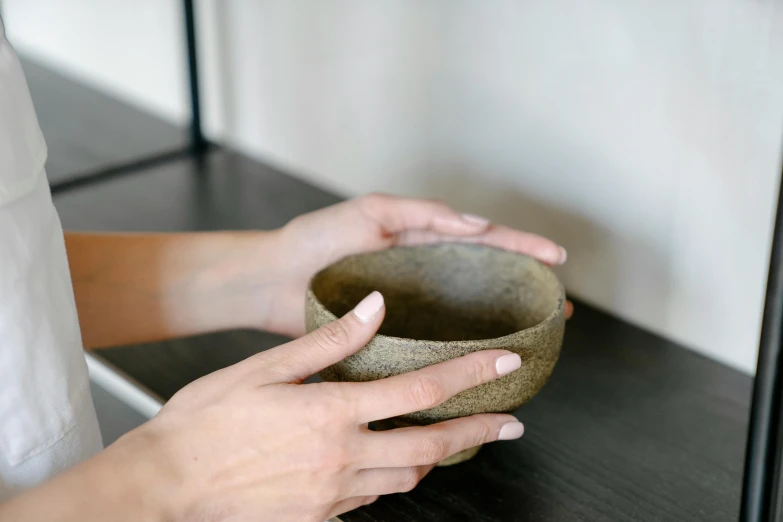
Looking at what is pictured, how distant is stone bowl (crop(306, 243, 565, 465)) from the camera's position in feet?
1.88

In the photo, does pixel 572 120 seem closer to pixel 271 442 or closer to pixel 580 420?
pixel 580 420

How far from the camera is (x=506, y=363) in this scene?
544 millimetres

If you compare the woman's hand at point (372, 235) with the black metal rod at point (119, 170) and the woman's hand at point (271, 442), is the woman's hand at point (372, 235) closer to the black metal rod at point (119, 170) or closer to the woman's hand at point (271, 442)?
the woman's hand at point (271, 442)

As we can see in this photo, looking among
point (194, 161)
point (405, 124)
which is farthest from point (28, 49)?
point (405, 124)

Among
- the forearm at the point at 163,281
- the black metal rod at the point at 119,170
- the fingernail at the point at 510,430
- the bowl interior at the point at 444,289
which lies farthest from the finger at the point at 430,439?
the black metal rod at the point at 119,170

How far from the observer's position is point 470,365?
54cm

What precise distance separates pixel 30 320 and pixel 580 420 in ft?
1.39

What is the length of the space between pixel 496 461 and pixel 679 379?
21 cm

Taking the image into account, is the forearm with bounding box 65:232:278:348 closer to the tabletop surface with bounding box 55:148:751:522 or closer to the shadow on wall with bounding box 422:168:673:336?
the tabletop surface with bounding box 55:148:751:522

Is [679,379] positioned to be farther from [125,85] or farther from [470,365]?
[125,85]

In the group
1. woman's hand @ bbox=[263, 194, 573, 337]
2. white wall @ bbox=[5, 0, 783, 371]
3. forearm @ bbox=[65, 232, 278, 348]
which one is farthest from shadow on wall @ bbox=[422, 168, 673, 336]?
forearm @ bbox=[65, 232, 278, 348]

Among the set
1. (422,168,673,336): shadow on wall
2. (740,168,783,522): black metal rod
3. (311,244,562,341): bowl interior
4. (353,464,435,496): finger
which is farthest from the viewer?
(422,168,673,336): shadow on wall

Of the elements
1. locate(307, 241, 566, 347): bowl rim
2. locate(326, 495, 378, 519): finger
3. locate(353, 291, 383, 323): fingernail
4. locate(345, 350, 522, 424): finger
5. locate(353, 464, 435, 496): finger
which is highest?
locate(353, 291, 383, 323): fingernail

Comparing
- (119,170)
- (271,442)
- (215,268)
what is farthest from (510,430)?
(119,170)
